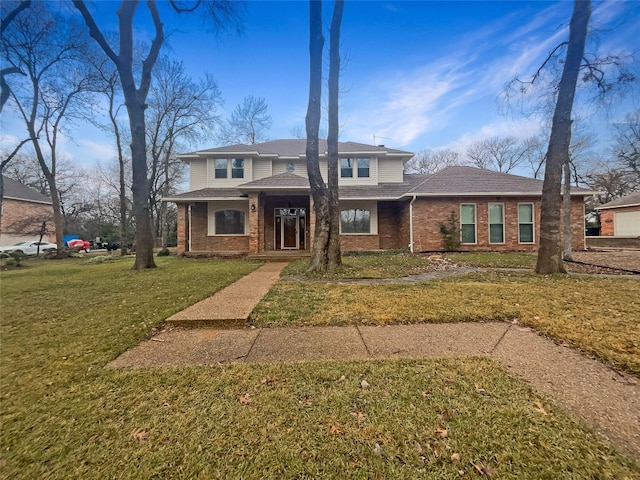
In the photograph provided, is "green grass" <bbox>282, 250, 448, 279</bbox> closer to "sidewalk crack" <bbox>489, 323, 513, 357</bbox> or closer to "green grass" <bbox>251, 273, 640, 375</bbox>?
"green grass" <bbox>251, 273, 640, 375</bbox>

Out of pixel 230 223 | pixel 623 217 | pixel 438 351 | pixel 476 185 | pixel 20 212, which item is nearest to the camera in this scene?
pixel 438 351

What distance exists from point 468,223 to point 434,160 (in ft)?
81.2

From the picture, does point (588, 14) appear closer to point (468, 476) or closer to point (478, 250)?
point (478, 250)

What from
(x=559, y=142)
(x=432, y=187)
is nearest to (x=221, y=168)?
(x=432, y=187)

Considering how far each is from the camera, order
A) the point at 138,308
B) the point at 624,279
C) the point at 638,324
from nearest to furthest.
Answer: the point at 638,324, the point at 138,308, the point at 624,279

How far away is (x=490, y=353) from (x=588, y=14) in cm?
978

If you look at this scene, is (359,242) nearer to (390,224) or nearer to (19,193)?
(390,224)

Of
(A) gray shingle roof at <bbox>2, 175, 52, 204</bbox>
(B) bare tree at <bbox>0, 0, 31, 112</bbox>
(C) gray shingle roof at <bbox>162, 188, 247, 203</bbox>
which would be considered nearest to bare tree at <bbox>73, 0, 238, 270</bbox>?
(C) gray shingle roof at <bbox>162, 188, 247, 203</bbox>

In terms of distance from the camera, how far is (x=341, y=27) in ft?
28.1

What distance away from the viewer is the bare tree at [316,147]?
8.36m

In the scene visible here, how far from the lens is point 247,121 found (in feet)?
86.7

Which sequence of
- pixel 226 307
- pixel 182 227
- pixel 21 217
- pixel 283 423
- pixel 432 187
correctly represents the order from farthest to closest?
1. pixel 21 217
2. pixel 182 227
3. pixel 432 187
4. pixel 226 307
5. pixel 283 423

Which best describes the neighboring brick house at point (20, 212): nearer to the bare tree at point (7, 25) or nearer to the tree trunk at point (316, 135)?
the bare tree at point (7, 25)

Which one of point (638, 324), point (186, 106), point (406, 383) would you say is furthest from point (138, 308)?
point (186, 106)
